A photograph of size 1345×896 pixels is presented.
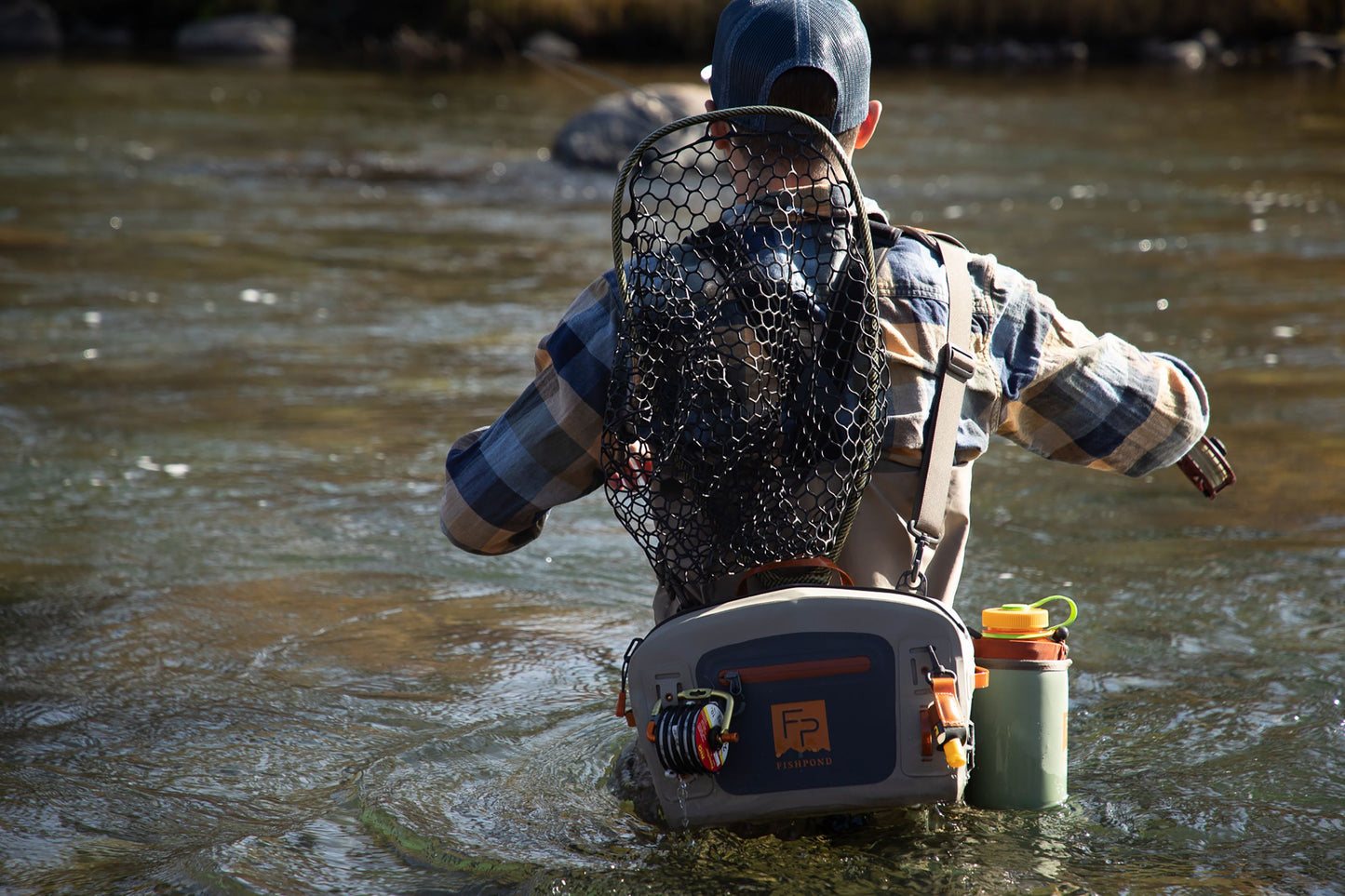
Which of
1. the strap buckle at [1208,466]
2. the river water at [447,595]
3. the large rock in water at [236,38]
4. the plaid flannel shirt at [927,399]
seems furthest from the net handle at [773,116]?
the large rock in water at [236,38]

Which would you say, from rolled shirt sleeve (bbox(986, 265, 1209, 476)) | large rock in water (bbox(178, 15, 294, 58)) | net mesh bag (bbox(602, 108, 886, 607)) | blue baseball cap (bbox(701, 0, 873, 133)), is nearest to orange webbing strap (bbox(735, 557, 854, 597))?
net mesh bag (bbox(602, 108, 886, 607))

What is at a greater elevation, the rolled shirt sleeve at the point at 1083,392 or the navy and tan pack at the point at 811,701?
the rolled shirt sleeve at the point at 1083,392

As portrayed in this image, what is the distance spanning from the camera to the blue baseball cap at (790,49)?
2.25m

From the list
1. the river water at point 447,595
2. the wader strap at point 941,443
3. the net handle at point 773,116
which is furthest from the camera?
the river water at point 447,595

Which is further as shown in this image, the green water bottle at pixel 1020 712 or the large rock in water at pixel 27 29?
the large rock in water at pixel 27 29

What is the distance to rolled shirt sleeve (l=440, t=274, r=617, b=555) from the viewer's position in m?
2.34

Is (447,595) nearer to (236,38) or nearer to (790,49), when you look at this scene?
(790,49)

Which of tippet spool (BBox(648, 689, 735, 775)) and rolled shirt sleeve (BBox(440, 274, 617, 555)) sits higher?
rolled shirt sleeve (BBox(440, 274, 617, 555))

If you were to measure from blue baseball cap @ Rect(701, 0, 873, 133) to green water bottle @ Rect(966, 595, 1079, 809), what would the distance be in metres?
0.90

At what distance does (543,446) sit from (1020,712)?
922 millimetres

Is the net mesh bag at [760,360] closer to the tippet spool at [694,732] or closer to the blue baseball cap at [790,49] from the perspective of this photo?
the blue baseball cap at [790,49]

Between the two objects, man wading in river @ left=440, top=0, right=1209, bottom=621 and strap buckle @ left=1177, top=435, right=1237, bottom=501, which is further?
strap buckle @ left=1177, top=435, right=1237, bottom=501

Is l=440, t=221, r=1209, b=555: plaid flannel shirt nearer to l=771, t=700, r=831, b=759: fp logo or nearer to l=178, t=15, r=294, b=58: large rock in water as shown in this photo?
l=771, t=700, r=831, b=759: fp logo

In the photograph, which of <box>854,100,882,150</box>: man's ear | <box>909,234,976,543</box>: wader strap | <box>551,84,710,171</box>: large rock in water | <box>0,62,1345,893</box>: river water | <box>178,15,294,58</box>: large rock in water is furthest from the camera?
<box>178,15,294,58</box>: large rock in water
